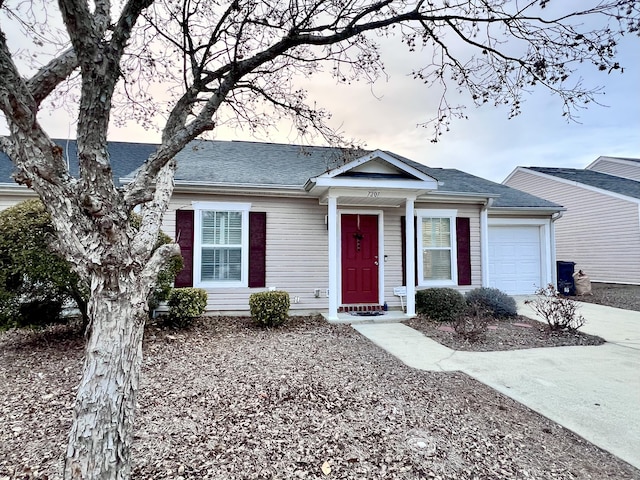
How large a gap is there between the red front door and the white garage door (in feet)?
13.6

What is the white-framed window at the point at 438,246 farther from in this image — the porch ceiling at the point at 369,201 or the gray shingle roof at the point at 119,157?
the gray shingle roof at the point at 119,157

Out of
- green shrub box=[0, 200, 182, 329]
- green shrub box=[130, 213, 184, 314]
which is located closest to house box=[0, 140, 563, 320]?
green shrub box=[130, 213, 184, 314]

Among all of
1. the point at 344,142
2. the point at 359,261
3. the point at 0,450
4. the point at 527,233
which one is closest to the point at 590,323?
the point at 527,233

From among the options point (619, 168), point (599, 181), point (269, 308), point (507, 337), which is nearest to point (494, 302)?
point (507, 337)

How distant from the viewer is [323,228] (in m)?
7.92

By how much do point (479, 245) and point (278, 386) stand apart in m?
7.02

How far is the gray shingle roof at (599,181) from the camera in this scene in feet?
43.1

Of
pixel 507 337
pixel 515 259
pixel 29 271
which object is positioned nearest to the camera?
pixel 29 271

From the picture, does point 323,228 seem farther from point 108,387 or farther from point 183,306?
point 108,387

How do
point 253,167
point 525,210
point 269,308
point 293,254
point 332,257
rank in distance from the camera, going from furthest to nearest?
point 525,210 < point 253,167 < point 293,254 < point 332,257 < point 269,308

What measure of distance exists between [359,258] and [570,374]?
14.9ft

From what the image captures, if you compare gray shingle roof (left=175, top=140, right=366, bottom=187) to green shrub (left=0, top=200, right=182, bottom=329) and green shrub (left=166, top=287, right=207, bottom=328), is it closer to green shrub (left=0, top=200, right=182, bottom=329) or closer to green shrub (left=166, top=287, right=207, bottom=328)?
green shrub (left=166, top=287, right=207, bottom=328)

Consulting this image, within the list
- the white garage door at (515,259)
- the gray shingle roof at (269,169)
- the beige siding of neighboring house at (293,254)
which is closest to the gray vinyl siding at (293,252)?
the beige siding of neighboring house at (293,254)

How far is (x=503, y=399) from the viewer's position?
353 centimetres
